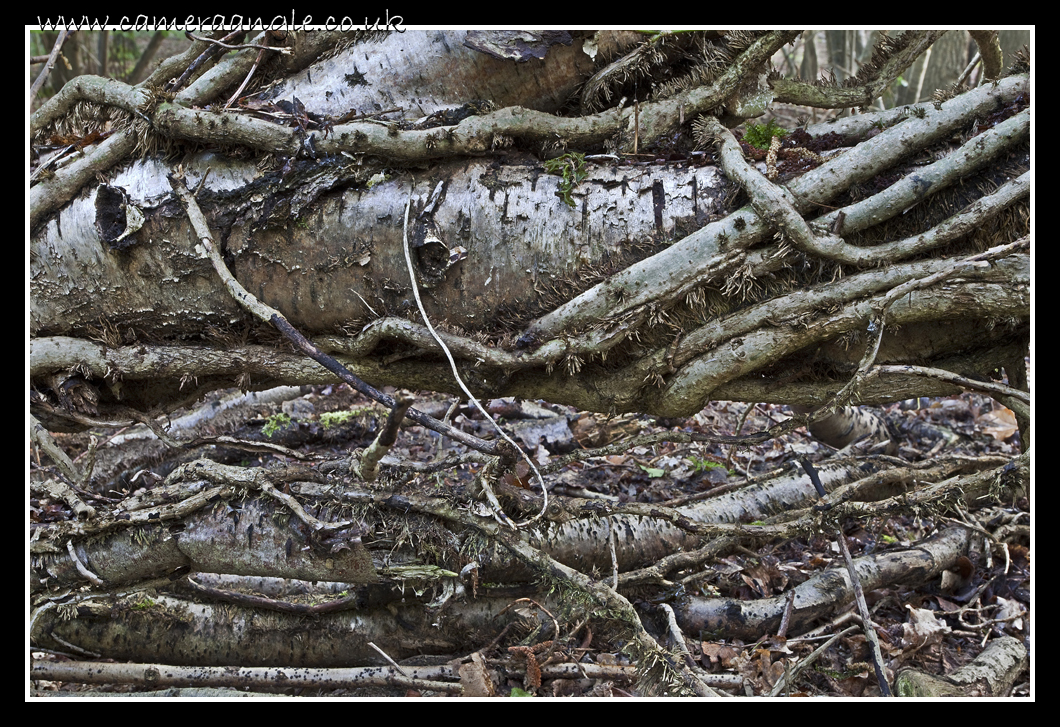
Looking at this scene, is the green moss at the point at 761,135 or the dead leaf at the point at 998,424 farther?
the dead leaf at the point at 998,424

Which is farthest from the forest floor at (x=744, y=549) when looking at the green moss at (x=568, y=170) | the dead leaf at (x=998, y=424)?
the green moss at (x=568, y=170)

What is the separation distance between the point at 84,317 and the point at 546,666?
2.28 m

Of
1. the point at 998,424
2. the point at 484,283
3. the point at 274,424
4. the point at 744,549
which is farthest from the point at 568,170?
the point at 998,424

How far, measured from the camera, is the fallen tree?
231cm

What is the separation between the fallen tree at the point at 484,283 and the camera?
7.57 ft

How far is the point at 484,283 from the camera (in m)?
2.53

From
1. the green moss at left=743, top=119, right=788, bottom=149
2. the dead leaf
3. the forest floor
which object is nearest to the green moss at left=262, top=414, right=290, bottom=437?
the forest floor

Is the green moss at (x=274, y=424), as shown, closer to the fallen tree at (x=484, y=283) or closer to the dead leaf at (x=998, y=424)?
the fallen tree at (x=484, y=283)

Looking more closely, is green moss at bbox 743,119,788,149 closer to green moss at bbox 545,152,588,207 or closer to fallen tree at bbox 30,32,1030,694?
fallen tree at bbox 30,32,1030,694

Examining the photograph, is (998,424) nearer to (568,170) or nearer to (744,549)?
(744,549)

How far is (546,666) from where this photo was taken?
271 cm

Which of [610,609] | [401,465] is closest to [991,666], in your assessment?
[610,609]

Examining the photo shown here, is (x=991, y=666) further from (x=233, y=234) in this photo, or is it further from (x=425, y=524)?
(x=233, y=234)

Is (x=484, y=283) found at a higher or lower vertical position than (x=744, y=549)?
higher
